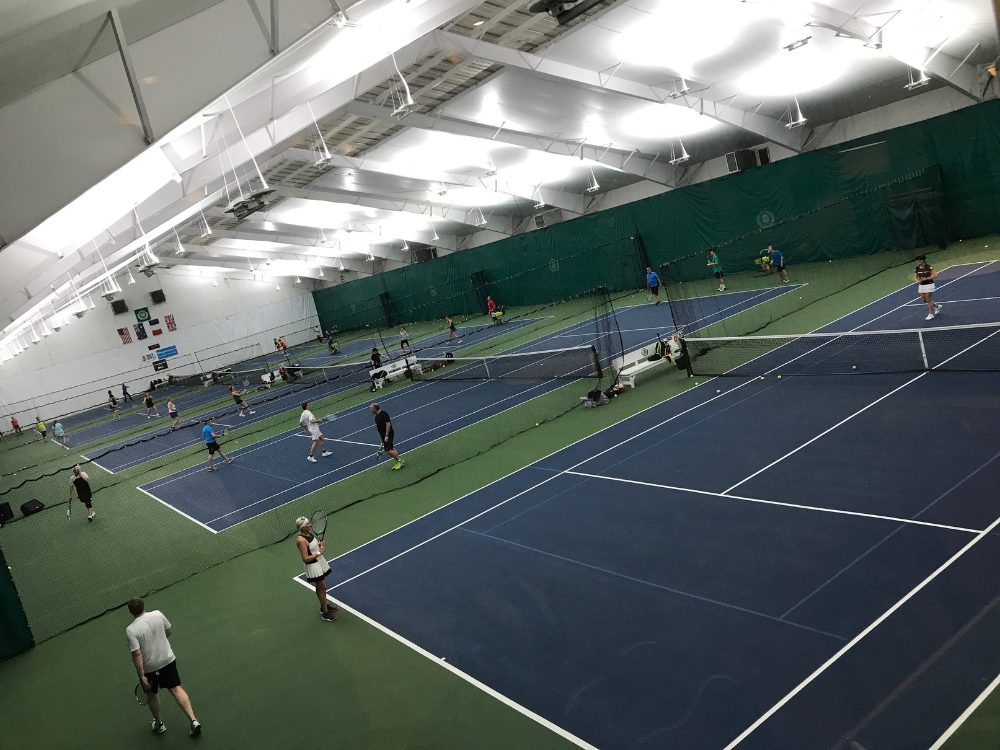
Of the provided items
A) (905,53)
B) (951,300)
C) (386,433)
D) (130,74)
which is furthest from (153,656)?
(905,53)

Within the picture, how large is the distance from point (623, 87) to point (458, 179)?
47.1ft

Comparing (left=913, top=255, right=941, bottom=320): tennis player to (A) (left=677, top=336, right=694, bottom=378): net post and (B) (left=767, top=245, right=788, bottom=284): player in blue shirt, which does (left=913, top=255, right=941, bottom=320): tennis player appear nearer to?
(A) (left=677, top=336, right=694, bottom=378): net post

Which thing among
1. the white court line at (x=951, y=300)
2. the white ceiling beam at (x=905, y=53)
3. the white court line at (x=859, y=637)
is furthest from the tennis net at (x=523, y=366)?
the white court line at (x=859, y=637)

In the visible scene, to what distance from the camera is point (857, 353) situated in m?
16.8

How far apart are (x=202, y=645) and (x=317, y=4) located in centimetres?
902

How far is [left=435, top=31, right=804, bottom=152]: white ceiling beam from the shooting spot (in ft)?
72.0

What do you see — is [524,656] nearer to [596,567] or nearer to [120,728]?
[596,567]

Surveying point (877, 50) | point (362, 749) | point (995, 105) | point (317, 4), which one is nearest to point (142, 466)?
point (317, 4)

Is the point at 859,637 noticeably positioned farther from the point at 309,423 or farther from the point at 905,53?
the point at 905,53

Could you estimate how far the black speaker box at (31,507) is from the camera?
22.6 meters

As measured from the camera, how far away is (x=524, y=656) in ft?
26.5

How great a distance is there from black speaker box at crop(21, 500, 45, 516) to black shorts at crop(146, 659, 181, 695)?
1746 cm

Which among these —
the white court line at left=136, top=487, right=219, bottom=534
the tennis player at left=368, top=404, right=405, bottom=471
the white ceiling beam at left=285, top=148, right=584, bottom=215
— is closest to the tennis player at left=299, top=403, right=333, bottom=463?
the tennis player at left=368, top=404, right=405, bottom=471

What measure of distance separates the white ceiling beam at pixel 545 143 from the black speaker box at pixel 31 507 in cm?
1560
